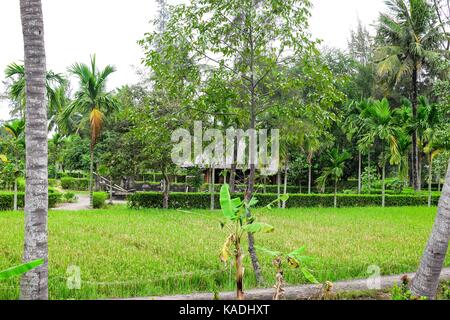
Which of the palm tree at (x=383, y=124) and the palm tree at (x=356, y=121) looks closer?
the palm tree at (x=383, y=124)

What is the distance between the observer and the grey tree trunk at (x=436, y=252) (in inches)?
129

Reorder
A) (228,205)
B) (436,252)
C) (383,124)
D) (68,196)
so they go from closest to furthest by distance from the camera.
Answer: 1. (228,205)
2. (436,252)
3. (68,196)
4. (383,124)

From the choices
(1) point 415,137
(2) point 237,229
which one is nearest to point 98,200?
(2) point 237,229

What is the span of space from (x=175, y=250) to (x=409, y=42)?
50.9 feet

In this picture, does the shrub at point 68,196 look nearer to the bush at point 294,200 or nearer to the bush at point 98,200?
the bush at point 98,200

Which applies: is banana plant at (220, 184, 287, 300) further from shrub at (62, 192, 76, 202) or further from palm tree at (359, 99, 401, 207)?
palm tree at (359, 99, 401, 207)

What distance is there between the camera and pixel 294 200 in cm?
1510

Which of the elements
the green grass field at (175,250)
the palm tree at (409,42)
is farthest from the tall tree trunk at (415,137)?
the green grass field at (175,250)

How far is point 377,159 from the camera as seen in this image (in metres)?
22.6

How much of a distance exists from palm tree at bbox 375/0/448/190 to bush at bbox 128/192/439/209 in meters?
1.80

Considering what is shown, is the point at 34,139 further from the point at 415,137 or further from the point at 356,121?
the point at 415,137

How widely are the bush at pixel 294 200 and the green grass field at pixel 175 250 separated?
291cm

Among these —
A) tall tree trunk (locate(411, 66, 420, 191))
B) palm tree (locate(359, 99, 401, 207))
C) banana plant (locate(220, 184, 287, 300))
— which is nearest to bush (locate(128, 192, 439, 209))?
palm tree (locate(359, 99, 401, 207))

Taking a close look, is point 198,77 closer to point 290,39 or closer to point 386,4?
point 290,39
